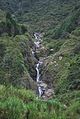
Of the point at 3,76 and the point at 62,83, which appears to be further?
the point at 62,83

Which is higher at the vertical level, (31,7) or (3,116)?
(3,116)

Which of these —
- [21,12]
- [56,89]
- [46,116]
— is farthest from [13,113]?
[21,12]

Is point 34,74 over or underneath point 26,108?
underneath

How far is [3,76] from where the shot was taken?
42.0 meters

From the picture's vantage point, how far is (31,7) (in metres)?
158

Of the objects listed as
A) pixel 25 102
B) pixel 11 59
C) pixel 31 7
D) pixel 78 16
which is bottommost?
pixel 31 7

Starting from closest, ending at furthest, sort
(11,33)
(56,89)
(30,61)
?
(56,89) → (30,61) → (11,33)

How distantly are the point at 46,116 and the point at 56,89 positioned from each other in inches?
1501

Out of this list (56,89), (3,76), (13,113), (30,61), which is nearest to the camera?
(13,113)

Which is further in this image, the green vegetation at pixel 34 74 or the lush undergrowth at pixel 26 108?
the green vegetation at pixel 34 74

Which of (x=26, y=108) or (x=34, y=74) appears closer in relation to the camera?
(x=26, y=108)

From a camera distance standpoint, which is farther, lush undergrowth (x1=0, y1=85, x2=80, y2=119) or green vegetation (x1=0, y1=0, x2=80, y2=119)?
green vegetation (x1=0, y1=0, x2=80, y2=119)

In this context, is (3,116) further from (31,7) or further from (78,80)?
(31,7)

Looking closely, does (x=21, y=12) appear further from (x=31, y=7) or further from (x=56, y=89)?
(x=56, y=89)
